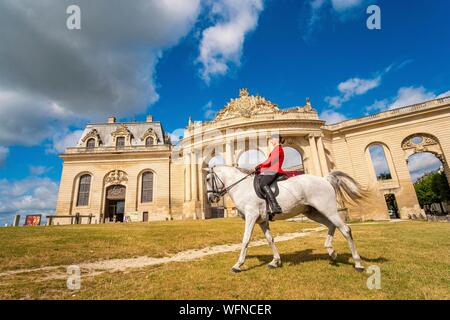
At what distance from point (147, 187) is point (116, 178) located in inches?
226

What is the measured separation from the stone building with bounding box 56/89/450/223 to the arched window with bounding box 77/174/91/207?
16 centimetres

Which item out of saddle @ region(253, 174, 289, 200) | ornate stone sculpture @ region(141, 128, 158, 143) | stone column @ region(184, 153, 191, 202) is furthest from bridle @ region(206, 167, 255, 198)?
ornate stone sculpture @ region(141, 128, 158, 143)

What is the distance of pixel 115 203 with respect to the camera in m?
40.7

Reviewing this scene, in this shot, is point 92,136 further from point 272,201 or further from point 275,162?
point 272,201

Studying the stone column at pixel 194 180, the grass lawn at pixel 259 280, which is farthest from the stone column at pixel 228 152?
the grass lawn at pixel 259 280

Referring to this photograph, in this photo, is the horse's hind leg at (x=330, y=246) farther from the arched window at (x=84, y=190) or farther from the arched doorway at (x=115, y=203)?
the arched window at (x=84, y=190)

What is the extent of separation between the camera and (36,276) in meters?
5.61

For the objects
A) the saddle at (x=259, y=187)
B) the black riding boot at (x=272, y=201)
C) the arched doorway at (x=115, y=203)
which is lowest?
the black riding boot at (x=272, y=201)

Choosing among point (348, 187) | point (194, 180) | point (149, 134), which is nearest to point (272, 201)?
point (348, 187)

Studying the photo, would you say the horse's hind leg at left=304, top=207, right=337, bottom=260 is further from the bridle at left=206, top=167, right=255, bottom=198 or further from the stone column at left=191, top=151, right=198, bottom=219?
the stone column at left=191, top=151, right=198, bottom=219

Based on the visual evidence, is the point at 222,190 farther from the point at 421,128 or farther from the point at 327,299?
the point at 421,128

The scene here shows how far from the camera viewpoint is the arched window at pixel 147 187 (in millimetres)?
39094

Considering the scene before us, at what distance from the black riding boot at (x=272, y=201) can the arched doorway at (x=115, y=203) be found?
38.6 m

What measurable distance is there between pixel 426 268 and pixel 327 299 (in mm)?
3445
